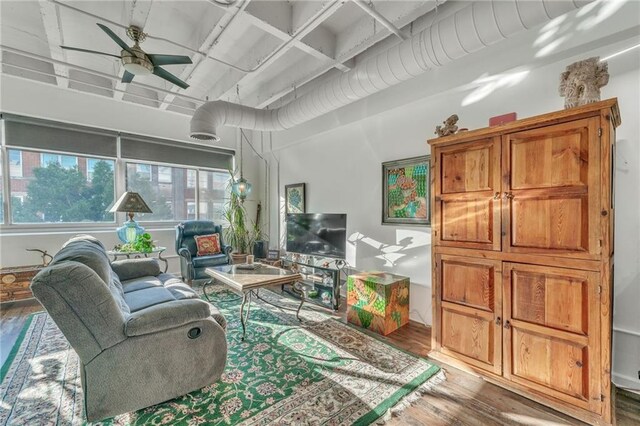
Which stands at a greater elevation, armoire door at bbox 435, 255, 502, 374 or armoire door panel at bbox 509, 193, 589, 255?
armoire door panel at bbox 509, 193, 589, 255

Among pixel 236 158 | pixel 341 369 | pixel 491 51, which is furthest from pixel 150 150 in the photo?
pixel 491 51

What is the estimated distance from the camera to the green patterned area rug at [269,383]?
1729 mm

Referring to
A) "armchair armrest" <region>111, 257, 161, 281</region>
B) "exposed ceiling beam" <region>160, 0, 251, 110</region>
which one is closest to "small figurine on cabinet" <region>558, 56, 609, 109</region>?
"exposed ceiling beam" <region>160, 0, 251, 110</region>

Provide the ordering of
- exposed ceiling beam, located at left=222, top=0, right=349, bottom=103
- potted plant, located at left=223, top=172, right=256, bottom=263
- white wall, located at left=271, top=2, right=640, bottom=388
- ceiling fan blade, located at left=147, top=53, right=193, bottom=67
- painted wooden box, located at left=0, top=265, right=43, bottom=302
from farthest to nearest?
potted plant, located at left=223, top=172, right=256, bottom=263, painted wooden box, located at left=0, top=265, right=43, bottom=302, ceiling fan blade, located at left=147, top=53, right=193, bottom=67, exposed ceiling beam, located at left=222, top=0, right=349, bottom=103, white wall, located at left=271, top=2, right=640, bottom=388

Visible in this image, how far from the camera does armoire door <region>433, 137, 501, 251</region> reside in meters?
2.08

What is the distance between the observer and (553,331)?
180 cm

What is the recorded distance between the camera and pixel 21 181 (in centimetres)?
406

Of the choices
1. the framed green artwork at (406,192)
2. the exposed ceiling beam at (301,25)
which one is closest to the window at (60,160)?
the exposed ceiling beam at (301,25)

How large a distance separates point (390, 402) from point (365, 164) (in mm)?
2766

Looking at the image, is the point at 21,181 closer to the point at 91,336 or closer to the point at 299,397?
the point at 91,336

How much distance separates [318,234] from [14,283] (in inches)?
157

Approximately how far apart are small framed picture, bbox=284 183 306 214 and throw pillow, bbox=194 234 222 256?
138 cm

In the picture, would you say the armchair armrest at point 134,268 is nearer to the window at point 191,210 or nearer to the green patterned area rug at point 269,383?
the green patterned area rug at point 269,383

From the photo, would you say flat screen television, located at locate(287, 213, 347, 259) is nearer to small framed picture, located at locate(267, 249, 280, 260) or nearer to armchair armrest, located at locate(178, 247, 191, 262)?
small framed picture, located at locate(267, 249, 280, 260)
